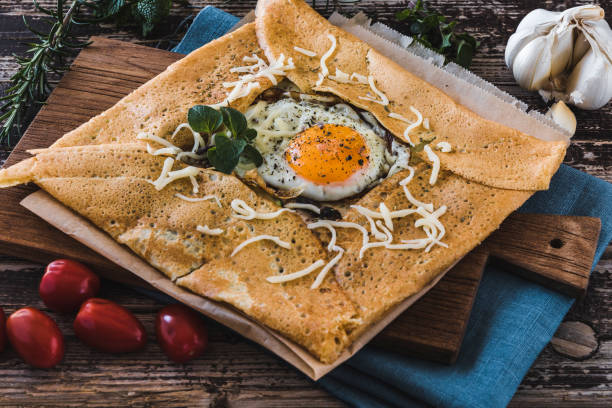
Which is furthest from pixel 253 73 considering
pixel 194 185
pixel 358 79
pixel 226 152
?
pixel 194 185

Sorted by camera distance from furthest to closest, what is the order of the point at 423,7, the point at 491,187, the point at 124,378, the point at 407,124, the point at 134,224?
the point at 423,7
the point at 407,124
the point at 491,187
the point at 134,224
the point at 124,378

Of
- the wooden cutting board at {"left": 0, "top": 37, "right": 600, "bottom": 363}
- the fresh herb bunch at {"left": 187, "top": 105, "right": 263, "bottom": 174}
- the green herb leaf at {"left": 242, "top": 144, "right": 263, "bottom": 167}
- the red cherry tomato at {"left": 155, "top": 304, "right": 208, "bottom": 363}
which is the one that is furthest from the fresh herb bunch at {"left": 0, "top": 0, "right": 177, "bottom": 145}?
the red cherry tomato at {"left": 155, "top": 304, "right": 208, "bottom": 363}

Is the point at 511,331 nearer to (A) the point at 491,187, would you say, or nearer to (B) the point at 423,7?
(A) the point at 491,187

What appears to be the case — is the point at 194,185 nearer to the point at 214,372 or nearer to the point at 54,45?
the point at 214,372

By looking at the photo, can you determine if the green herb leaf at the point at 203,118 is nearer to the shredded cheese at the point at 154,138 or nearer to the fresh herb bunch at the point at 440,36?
the shredded cheese at the point at 154,138

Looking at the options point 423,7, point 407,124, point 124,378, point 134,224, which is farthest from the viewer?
point 423,7

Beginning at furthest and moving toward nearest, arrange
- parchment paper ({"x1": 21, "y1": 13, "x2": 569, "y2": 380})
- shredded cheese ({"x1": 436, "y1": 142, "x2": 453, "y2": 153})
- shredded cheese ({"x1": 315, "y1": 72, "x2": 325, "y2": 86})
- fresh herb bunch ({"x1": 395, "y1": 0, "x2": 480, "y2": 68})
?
1. fresh herb bunch ({"x1": 395, "y1": 0, "x2": 480, "y2": 68})
2. shredded cheese ({"x1": 315, "y1": 72, "x2": 325, "y2": 86})
3. shredded cheese ({"x1": 436, "y1": 142, "x2": 453, "y2": 153})
4. parchment paper ({"x1": 21, "y1": 13, "x2": 569, "y2": 380})

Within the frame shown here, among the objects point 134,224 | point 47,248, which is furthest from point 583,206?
point 47,248

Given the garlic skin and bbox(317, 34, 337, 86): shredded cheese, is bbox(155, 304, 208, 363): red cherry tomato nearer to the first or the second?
bbox(317, 34, 337, 86): shredded cheese
